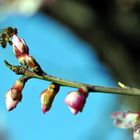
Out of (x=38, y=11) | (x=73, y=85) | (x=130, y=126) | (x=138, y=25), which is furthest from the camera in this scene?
(x=38, y=11)

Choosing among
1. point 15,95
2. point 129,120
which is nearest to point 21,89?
point 15,95

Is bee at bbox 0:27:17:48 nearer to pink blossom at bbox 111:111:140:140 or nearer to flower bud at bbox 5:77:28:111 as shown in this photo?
flower bud at bbox 5:77:28:111

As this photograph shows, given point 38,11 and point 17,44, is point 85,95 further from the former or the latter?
point 38,11

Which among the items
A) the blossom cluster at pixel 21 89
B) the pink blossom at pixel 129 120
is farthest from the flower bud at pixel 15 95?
the pink blossom at pixel 129 120

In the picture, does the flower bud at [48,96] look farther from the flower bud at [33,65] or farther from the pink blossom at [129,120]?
the pink blossom at [129,120]

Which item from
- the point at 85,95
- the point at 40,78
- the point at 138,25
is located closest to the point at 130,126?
the point at 85,95

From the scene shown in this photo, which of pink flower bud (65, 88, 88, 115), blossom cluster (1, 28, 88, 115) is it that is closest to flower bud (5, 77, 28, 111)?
blossom cluster (1, 28, 88, 115)

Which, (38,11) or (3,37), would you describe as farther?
(38,11)

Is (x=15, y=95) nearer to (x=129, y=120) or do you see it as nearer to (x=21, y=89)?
(x=21, y=89)
